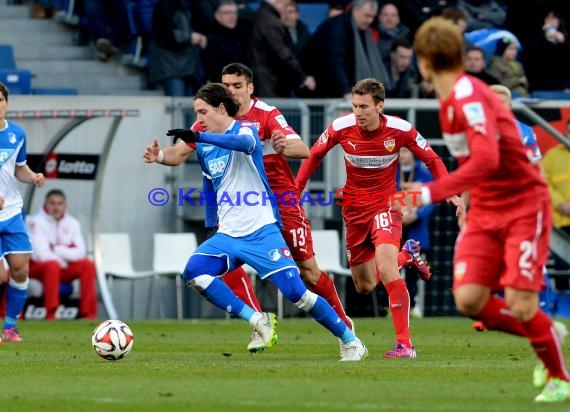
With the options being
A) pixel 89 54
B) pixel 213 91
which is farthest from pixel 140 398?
pixel 89 54

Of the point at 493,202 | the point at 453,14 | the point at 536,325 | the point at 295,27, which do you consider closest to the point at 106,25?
the point at 295,27

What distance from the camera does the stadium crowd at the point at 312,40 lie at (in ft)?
69.1

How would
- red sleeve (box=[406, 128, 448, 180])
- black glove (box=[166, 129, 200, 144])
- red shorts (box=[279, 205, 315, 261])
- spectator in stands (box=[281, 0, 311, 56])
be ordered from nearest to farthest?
black glove (box=[166, 129, 200, 144]) < red sleeve (box=[406, 128, 448, 180]) < red shorts (box=[279, 205, 315, 261]) < spectator in stands (box=[281, 0, 311, 56])

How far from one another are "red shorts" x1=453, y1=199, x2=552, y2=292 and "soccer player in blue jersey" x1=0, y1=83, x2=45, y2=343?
6.87 m

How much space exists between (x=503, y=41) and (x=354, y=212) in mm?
10262

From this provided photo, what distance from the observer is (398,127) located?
43.0ft

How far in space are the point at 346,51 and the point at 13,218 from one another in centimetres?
741

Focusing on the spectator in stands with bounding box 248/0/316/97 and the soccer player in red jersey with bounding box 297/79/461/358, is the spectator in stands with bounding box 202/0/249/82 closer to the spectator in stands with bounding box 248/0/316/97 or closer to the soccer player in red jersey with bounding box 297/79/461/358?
the spectator in stands with bounding box 248/0/316/97

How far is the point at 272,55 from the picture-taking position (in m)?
20.8

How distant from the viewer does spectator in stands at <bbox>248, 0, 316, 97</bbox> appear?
2067cm

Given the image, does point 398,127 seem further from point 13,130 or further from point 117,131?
point 117,131

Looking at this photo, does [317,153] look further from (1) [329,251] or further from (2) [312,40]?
(2) [312,40]

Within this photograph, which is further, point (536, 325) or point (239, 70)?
point (239, 70)

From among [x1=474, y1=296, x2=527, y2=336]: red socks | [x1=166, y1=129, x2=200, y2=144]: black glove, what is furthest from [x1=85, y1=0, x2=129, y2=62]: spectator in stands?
[x1=474, y1=296, x2=527, y2=336]: red socks
